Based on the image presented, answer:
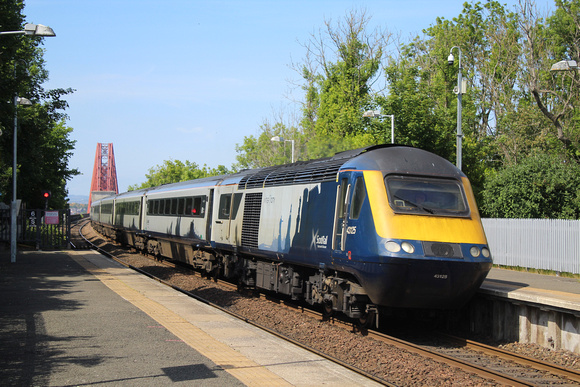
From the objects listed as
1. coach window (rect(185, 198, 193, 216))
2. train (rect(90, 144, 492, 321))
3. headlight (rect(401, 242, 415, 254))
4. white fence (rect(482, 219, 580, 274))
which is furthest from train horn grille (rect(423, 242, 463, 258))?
coach window (rect(185, 198, 193, 216))

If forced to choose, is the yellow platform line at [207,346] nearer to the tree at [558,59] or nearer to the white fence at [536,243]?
the white fence at [536,243]

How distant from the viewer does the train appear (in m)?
10.2

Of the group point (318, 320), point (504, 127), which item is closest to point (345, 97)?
point (504, 127)

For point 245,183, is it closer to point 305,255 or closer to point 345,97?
point 305,255

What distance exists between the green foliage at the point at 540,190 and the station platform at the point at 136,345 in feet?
50.8

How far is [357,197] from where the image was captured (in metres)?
11.0

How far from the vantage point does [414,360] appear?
9562 mm

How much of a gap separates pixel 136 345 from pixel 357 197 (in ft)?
15.2

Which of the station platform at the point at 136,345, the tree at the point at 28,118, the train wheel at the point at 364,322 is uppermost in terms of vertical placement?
the tree at the point at 28,118

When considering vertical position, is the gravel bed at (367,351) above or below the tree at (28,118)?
below

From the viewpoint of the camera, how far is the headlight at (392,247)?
1003 centimetres

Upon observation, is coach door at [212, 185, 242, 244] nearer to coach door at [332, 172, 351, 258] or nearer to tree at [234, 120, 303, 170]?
coach door at [332, 172, 351, 258]

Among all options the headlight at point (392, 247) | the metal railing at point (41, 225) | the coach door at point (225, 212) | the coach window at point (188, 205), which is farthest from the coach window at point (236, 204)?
the metal railing at point (41, 225)

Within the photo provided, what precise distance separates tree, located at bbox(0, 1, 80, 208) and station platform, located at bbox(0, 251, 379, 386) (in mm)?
9646
